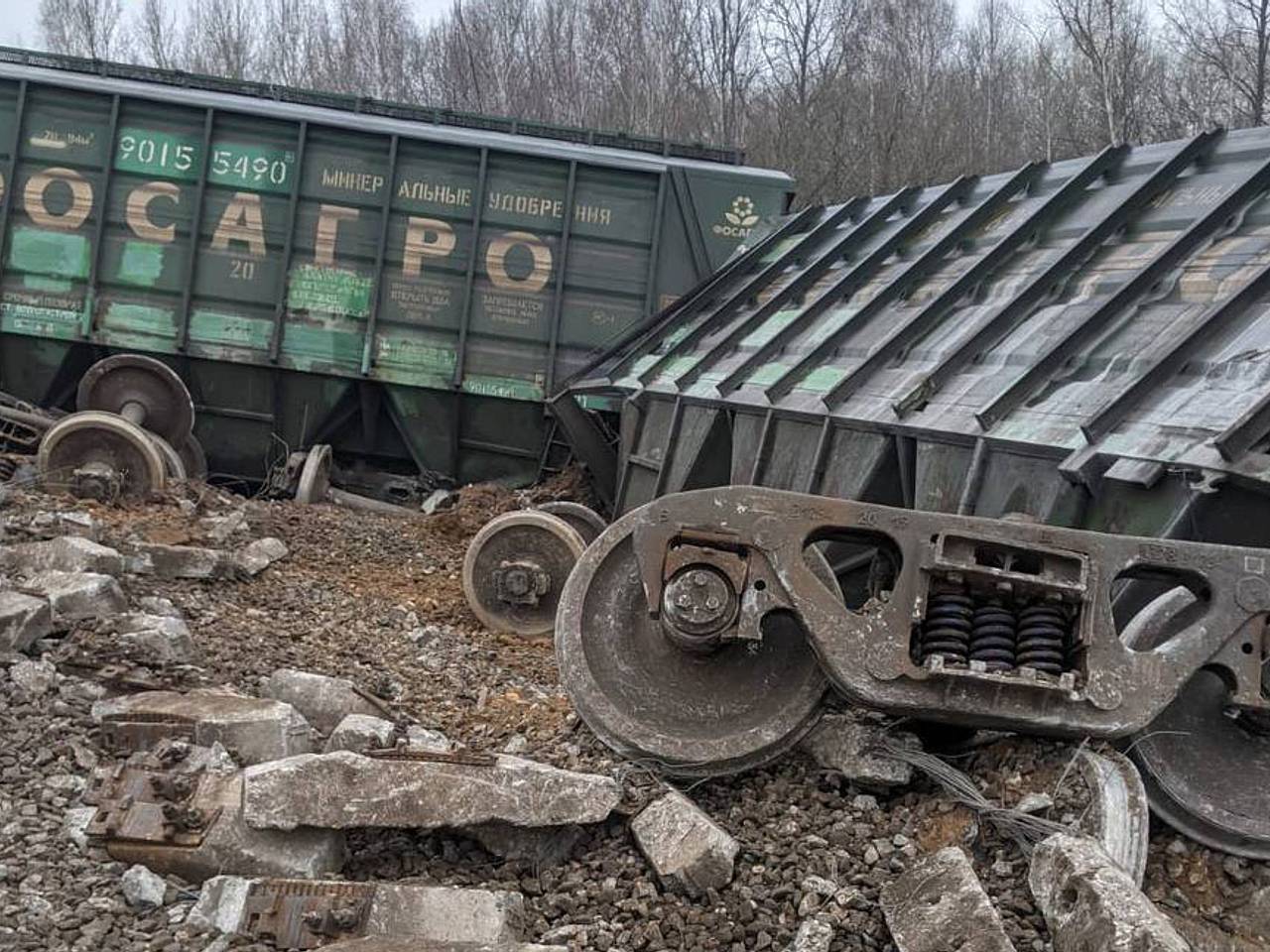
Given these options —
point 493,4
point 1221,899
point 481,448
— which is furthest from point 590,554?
point 493,4

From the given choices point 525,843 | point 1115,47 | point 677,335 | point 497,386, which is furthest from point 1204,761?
point 1115,47

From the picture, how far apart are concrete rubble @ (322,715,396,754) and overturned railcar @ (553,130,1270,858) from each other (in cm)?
66

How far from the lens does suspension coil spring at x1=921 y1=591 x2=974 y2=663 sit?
12.6 ft

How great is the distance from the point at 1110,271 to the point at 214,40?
3795cm

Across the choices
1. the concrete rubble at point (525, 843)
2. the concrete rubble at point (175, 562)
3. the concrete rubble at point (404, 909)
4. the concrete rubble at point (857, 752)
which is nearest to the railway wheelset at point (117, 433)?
the concrete rubble at point (175, 562)

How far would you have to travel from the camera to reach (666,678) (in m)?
4.20

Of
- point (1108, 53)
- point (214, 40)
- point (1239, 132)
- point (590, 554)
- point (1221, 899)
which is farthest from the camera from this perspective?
point (214, 40)

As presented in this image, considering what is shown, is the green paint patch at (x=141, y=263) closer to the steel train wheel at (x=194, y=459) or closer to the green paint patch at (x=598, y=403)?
the steel train wheel at (x=194, y=459)

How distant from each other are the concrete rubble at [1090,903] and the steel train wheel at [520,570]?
13.7 feet

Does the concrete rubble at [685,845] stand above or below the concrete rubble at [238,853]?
above

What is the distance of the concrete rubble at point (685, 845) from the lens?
350 cm

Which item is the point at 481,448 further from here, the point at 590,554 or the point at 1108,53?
the point at 1108,53

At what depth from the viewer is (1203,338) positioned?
15.2ft

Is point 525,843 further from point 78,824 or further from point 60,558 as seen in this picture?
point 60,558
